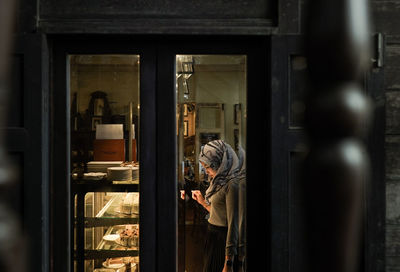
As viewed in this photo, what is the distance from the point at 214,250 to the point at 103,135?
3.61 ft

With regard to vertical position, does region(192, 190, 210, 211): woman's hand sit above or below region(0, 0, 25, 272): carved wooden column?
below

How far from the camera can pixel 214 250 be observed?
2254 mm

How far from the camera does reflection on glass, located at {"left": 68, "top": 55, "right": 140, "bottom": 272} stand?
220 centimetres

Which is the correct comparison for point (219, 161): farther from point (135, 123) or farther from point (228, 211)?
point (135, 123)

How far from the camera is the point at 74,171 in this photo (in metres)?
2.21

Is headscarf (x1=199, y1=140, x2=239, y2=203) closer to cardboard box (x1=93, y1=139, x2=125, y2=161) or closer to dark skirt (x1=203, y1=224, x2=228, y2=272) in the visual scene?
dark skirt (x1=203, y1=224, x2=228, y2=272)

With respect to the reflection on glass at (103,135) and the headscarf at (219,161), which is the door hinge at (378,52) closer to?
the headscarf at (219,161)

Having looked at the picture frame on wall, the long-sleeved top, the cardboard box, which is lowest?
the long-sleeved top

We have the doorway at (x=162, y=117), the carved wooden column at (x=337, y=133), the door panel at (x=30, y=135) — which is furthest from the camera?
the doorway at (x=162, y=117)

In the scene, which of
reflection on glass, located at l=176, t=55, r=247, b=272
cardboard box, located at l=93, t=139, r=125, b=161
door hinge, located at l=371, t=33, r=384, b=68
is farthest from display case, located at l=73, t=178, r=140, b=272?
door hinge, located at l=371, t=33, r=384, b=68

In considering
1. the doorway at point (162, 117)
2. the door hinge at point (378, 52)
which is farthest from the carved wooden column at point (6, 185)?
the door hinge at point (378, 52)

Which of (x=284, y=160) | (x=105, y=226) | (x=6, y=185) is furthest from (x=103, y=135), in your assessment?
(x=6, y=185)

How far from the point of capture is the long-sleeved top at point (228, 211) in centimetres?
223

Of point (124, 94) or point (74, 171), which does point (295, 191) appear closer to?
point (124, 94)
